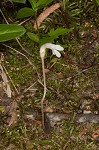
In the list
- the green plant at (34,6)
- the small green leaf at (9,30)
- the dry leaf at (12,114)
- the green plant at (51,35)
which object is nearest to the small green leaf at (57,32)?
the green plant at (51,35)

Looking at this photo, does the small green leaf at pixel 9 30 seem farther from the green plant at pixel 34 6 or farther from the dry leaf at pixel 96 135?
the dry leaf at pixel 96 135

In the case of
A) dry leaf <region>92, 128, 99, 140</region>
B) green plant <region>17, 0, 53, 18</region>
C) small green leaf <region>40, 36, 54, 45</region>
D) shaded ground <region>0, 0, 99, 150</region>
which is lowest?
dry leaf <region>92, 128, 99, 140</region>

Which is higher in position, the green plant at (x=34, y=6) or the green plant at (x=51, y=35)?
the green plant at (x=34, y=6)

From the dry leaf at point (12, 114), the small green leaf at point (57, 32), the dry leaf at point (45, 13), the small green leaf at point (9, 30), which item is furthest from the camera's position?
the dry leaf at point (45, 13)

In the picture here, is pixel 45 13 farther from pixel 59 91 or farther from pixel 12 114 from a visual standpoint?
pixel 12 114

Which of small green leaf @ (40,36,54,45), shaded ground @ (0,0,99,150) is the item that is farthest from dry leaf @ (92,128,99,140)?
small green leaf @ (40,36,54,45)

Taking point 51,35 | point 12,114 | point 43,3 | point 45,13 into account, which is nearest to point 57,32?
point 51,35

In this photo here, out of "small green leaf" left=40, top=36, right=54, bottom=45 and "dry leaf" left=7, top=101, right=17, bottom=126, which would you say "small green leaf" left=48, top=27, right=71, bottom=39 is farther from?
"dry leaf" left=7, top=101, right=17, bottom=126

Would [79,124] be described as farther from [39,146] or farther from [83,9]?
[83,9]

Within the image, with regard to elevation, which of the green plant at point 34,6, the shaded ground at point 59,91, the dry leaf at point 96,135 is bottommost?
the dry leaf at point 96,135

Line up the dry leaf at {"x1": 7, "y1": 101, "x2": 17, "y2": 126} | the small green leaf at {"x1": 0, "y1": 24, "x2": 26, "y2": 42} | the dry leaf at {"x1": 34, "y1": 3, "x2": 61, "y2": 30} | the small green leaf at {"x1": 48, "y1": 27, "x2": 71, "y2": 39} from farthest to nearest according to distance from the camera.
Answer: the dry leaf at {"x1": 34, "y1": 3, "x2": 61, "y2": 30}, the small green leaf at {"x1": 48, "y1": 27, "x2": 71, "y2": 39}, the dry leaf at {"x1": 7, "y1": 101, "x2": 17, "y2": 126}, the small green leaf at {"x1": 0, "y1": 24, "x2": 26, "y2": 42}
